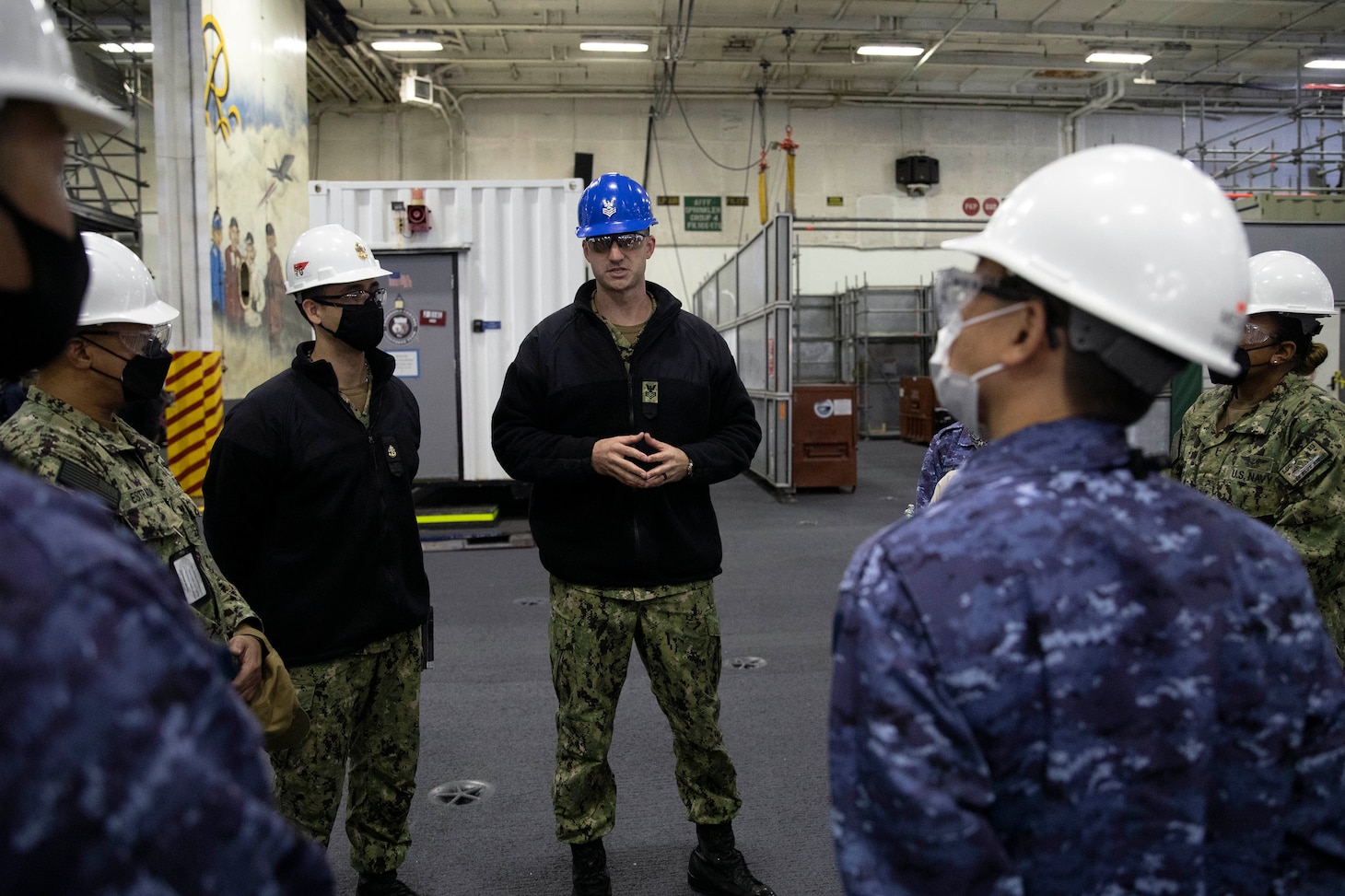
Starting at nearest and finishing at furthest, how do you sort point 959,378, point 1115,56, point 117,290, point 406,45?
point 959,378 → point 117,290 → point 406,45 → point 1115,56

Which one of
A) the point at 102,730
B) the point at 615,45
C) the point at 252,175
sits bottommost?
the point at 102,730

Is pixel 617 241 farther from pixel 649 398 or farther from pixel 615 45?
pixel 615 45

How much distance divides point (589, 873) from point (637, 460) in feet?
3.92

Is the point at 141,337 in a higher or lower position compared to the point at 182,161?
lower

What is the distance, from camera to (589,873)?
8.64ft

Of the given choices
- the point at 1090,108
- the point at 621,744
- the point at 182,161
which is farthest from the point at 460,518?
the point at 1090,108

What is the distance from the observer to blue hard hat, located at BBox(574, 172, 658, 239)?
2.73 m

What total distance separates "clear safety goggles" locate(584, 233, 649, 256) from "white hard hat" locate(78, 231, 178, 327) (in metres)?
1.17

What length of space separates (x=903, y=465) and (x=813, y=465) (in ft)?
10.8

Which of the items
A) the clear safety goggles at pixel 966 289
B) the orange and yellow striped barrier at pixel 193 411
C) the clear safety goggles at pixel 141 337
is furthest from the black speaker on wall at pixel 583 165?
the clear safety goggles at pixel 966 289

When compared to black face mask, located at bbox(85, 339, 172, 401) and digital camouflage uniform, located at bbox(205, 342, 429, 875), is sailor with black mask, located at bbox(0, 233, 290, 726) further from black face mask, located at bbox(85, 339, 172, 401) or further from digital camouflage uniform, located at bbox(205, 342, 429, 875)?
digital camouflage uniform, located at bbox(205, 342, 429, 875)

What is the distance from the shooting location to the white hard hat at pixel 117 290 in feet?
6.38

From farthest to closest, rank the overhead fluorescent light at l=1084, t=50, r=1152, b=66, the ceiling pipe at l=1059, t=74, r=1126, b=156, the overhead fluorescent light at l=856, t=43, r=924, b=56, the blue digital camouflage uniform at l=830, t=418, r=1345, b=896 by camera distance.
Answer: the ceiling pipe at l=1059, t=74, r=1126, b=156
the overhead fluorescent light at l=1084, t=50, r=1152, b=66
the overhead fluorescent light at l=856, t=43, r=924, b=56
the blue digital camouflage uniform at l=830, t=418, r=1345, b=896

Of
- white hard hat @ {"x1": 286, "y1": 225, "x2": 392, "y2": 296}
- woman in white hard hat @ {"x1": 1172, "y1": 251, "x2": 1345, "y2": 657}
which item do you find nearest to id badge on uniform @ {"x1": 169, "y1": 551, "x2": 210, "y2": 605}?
white hard hat @ {"x1": 286, "y1": 225, "x2": 392, "y2": 296}
